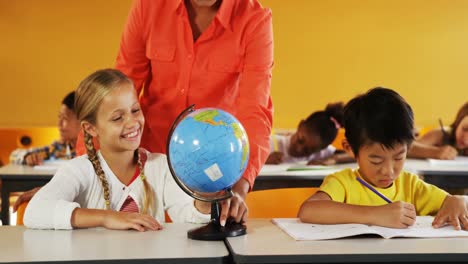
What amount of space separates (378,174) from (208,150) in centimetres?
65

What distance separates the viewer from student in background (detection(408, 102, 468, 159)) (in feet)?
13.8

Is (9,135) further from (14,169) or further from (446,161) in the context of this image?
(446,161)

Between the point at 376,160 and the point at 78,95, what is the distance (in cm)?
98

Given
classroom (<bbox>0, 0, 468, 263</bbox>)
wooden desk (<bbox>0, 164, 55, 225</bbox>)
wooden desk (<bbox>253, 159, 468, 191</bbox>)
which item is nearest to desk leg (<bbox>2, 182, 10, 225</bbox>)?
wooden desk (<bbox>0, 164, 55, 225</bbox>)

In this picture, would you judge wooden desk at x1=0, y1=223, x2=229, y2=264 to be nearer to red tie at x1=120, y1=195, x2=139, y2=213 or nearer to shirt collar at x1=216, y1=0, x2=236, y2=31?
red tie at x1=120, y1=195, x2=139, y2=213

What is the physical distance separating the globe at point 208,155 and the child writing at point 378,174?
1.10ft

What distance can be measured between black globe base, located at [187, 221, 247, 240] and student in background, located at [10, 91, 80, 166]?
1846 mm

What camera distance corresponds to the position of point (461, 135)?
4398mm

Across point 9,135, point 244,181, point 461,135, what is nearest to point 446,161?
point 461,135

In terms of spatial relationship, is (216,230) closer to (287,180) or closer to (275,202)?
(275,202)

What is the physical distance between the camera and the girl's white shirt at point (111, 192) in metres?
2.03

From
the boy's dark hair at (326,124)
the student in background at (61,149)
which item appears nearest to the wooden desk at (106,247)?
the student in background at (61,149)

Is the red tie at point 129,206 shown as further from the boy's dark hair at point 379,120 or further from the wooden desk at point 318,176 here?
the wooden desk at point 318,176

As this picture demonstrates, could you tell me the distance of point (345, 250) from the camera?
64.4 inches
